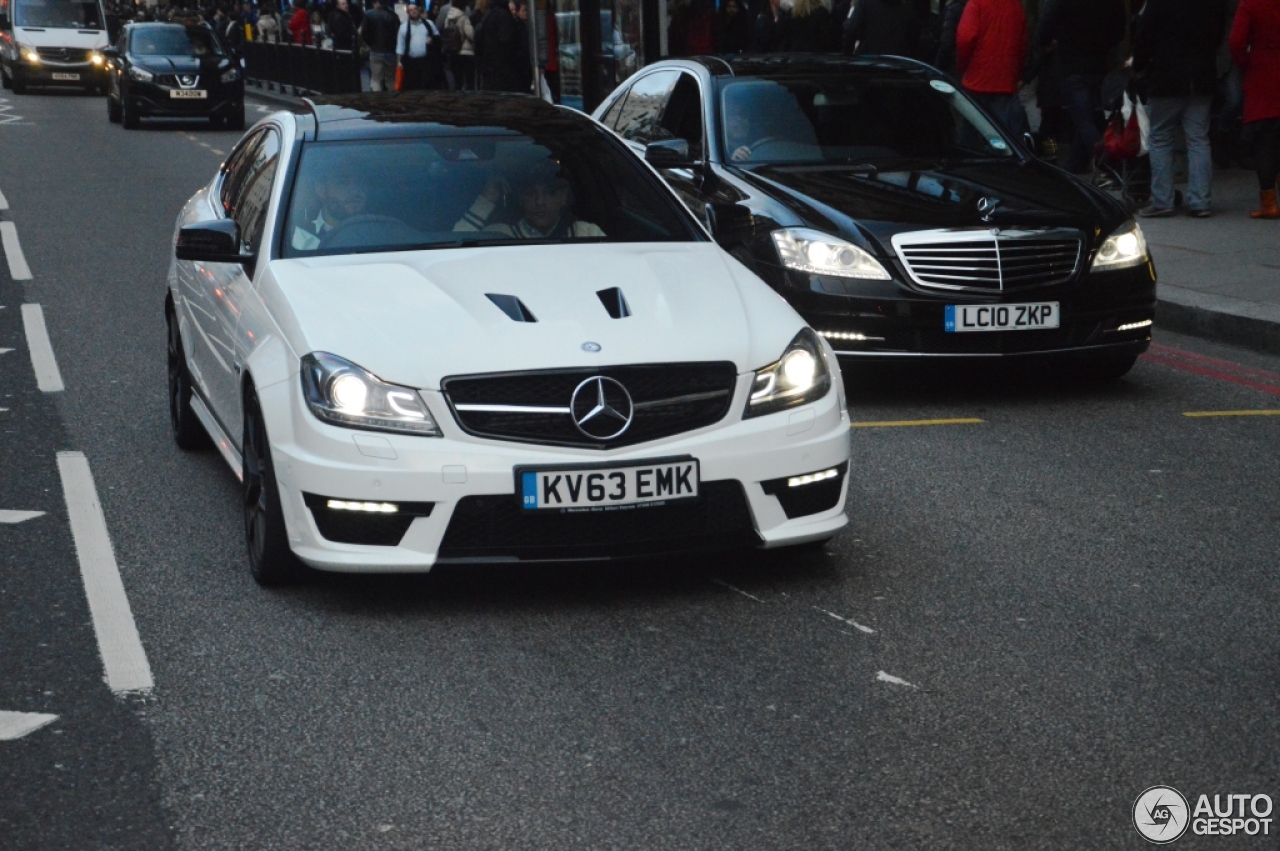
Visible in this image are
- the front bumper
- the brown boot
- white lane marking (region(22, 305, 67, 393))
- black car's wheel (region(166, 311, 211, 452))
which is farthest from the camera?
the brown boot

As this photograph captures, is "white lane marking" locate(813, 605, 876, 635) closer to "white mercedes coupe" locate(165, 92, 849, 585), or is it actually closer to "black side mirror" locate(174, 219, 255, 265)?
"white mercedes coupe" locate(165, 92, 849, 585)

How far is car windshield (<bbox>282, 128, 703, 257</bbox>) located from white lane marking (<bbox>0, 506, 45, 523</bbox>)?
1.37 meters

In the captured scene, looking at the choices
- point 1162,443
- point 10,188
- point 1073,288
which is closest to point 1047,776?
point 1162,443

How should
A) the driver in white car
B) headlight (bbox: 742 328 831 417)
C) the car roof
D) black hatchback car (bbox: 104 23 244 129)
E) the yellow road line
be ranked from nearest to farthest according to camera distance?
headlight (bbox: 742 328 831 417), the driver in white car, the car roof, the yellow road line, black hatchback car (bbox: 104 23 244 129)

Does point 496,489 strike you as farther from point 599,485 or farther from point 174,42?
point 174,42

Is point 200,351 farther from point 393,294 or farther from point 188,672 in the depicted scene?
point 188,672

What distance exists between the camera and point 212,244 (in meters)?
5.98

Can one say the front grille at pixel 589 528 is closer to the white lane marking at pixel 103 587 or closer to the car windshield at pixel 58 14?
the white lane marking at pixel 103 587

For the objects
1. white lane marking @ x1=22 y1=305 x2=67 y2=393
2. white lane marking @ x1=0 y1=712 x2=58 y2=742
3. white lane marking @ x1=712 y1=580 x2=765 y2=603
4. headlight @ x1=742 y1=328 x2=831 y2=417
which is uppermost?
headlight @ x1=742 y1=328 x2=831 y2=417

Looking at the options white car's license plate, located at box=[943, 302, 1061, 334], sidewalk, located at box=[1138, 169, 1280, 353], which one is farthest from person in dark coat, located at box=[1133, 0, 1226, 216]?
white car's license plate, located at box=[943, 302, 1061, 334]

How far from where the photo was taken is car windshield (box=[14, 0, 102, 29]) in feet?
124

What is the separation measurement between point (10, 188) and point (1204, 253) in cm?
1282

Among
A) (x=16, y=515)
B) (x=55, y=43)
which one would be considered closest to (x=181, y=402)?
(x=16, y=515)

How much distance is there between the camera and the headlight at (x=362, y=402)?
4.91 meters
